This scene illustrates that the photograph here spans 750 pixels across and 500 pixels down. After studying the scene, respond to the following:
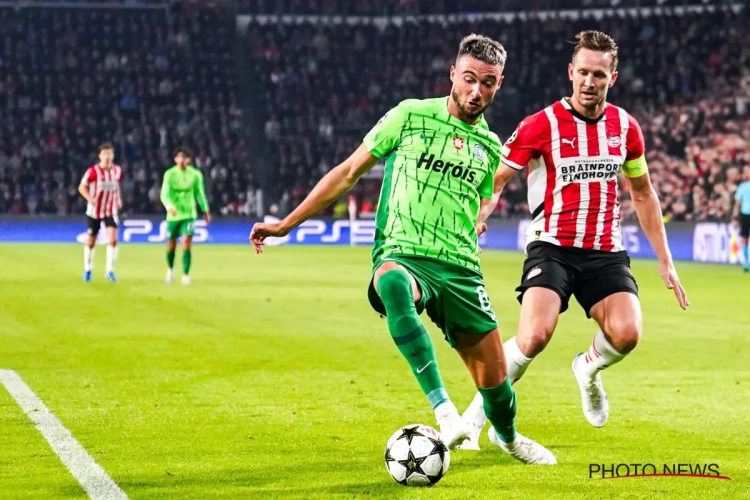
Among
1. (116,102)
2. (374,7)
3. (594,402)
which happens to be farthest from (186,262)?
(374,7)

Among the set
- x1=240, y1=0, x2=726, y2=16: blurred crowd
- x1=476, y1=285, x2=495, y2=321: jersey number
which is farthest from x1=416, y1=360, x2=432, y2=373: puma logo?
x1=240, y1=0, x2=726, y2=16: blurred crowd

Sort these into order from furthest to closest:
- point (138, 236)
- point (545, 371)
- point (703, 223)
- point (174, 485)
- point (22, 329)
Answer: point (138, 236) → point (703, 223) → point (22, 329) → point (545, 371) → point (174, 485)

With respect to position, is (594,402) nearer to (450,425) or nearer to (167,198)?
(450,425)

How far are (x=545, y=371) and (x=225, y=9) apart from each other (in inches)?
1468

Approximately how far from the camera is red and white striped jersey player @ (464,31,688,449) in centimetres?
688

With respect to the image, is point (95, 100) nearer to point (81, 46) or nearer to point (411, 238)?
point (81, 46)

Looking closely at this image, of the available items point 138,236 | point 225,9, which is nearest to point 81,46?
point 225,9

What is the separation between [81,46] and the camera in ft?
142

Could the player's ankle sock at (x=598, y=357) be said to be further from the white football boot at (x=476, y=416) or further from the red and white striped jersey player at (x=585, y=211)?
the white football boot at (x=476, y=416)

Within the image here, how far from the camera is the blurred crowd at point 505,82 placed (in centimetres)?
3800

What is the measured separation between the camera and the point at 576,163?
7012mm

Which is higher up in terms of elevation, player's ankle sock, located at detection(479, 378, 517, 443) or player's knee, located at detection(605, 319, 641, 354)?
player's knee, located at detection(605, 319, 641, 354)

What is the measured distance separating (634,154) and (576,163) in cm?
37

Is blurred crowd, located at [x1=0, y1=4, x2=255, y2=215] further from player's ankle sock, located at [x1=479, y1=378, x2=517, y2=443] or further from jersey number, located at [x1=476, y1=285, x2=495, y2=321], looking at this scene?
jersey number, located at [x1=476, y1=285, x2=495, y2=321]
